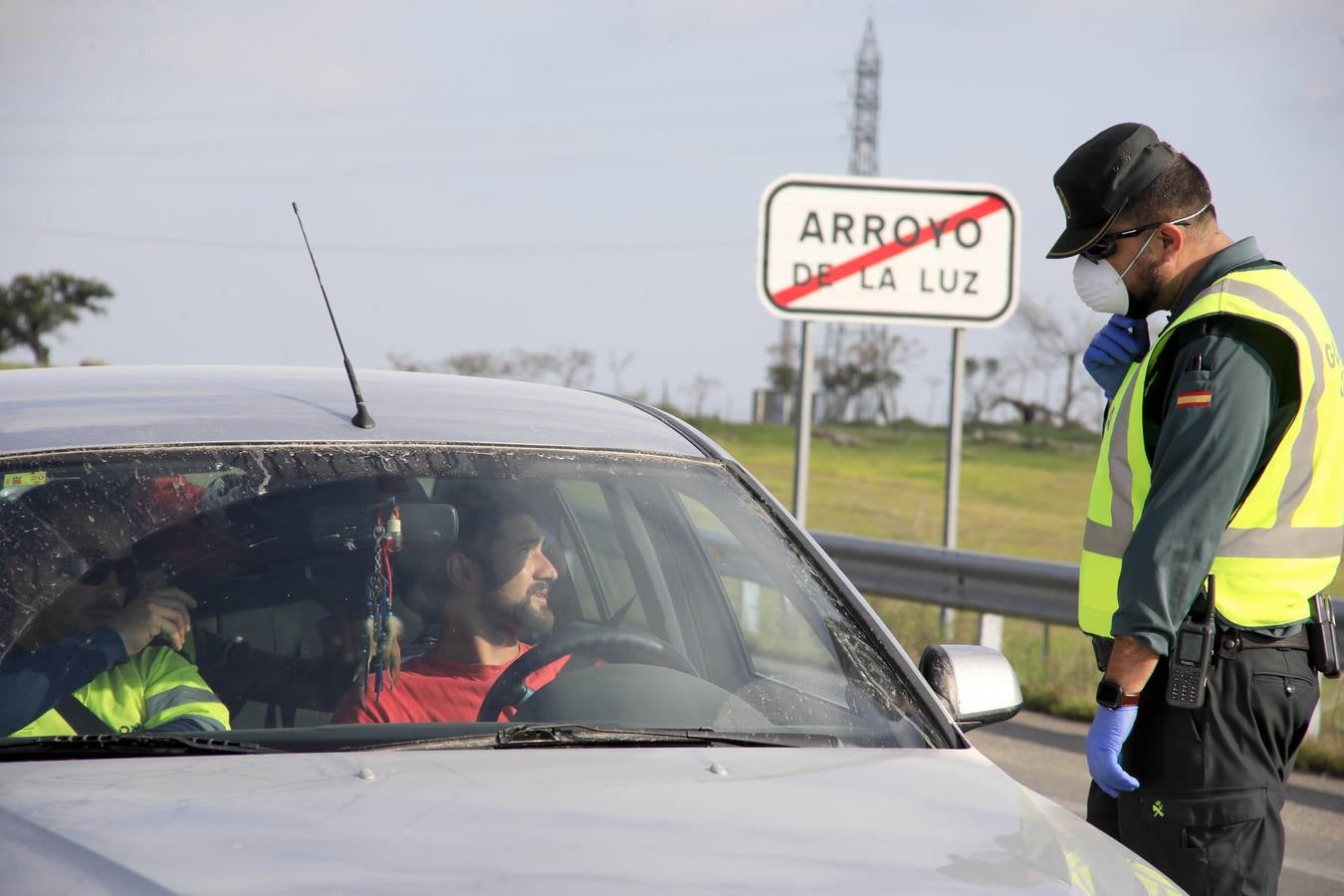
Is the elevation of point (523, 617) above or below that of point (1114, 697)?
above

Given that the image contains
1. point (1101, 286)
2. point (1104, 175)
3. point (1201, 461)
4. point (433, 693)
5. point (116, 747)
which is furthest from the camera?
point (1101, 286)

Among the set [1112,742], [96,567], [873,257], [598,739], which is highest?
[873,257]

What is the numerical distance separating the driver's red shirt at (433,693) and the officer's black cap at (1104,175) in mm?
1456

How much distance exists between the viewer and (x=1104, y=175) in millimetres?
3258

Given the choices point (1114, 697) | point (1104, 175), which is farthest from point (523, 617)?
point (1104, 175)

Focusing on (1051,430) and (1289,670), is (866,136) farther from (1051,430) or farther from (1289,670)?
(1289,670)

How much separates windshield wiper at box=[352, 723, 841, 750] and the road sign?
270 inches

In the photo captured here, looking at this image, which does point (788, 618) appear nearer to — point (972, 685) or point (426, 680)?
point (972, 685)

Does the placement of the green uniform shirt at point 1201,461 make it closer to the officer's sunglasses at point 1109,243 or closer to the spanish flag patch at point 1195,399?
the spanish flag patch at point 1195,399

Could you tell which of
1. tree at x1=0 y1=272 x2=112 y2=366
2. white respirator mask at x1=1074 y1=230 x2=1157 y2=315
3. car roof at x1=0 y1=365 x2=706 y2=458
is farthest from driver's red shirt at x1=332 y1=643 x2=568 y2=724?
tree at x1=0 y1=272 x2=112 y2=366

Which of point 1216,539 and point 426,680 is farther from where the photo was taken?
point 1216,539

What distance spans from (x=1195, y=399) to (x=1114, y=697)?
0.61 m

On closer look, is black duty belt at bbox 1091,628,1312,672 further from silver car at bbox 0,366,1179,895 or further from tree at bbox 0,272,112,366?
tree at bbox 0,272,112,366

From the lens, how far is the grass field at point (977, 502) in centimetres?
847
